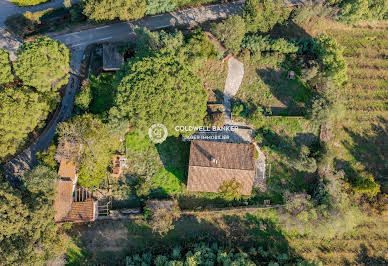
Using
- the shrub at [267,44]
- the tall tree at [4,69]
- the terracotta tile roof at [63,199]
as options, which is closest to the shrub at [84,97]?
the tall tree at [4,69]

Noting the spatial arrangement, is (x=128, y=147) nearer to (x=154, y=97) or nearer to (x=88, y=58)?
(x=154, y=97)

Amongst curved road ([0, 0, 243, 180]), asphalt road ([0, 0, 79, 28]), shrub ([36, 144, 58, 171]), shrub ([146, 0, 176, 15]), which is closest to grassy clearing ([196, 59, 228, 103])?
curved road ([0, 0, 243, 180])

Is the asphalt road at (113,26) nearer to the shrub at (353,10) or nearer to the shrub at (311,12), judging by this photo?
the shrub at (311,12)

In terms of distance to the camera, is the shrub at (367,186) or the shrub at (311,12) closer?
the shrub at (367,186)

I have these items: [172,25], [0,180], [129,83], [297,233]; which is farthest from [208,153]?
[0,180]

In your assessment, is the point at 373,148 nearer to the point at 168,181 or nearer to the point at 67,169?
the point at 168,181

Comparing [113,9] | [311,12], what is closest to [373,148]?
[311,12]
